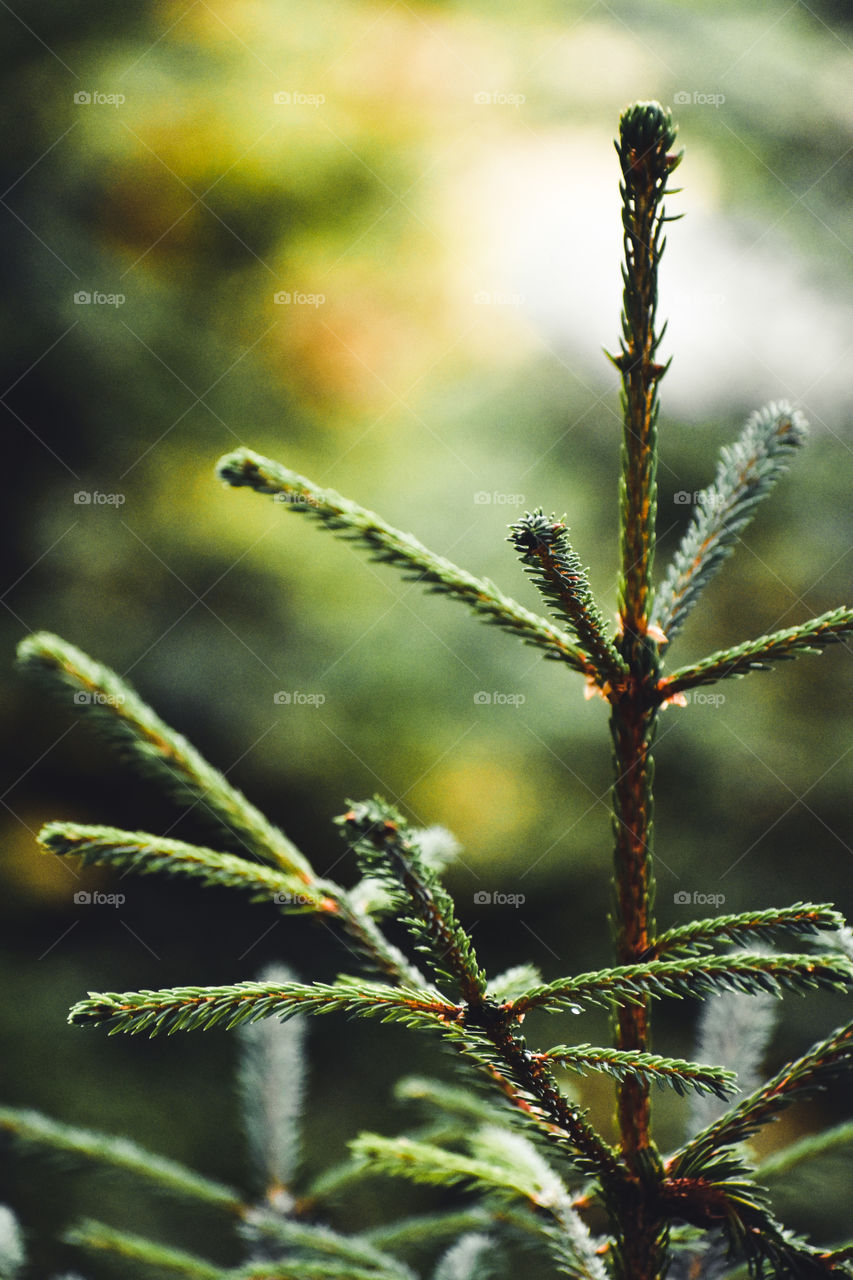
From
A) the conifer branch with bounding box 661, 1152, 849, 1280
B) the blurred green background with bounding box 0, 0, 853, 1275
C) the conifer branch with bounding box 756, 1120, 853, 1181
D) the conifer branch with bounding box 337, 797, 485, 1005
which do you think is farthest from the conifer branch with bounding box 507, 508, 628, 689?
the blurred green background with bounding box 0, 0, 853, 1275

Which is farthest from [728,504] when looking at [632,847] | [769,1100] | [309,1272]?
[309,1272]

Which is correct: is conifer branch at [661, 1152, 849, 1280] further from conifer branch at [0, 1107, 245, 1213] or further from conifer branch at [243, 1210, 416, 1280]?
conifer branch at [0, 1107, 245, 1213]

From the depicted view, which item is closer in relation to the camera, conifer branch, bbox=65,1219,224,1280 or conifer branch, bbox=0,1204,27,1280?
conifer branch, bbox=0,1204,27,1280

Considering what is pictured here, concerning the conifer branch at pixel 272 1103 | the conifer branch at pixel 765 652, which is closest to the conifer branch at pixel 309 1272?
the conifer branch at pixel 272 1103

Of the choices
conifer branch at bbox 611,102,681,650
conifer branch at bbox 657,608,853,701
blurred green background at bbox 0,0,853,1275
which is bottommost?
conifer branch at bbox 657,608,853,701

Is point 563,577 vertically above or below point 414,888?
above

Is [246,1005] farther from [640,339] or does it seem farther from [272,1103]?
[272,1103]

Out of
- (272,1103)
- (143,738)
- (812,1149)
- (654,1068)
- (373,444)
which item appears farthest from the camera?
(373,444)
